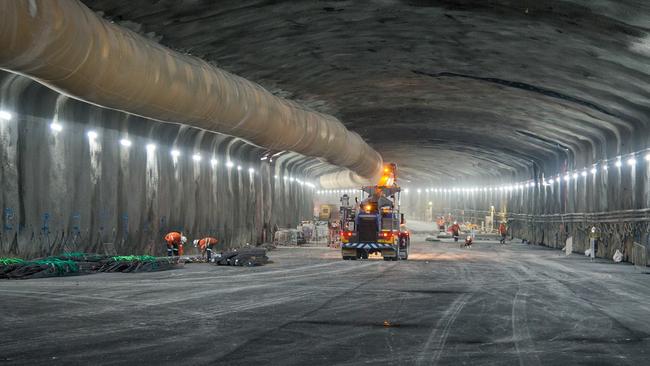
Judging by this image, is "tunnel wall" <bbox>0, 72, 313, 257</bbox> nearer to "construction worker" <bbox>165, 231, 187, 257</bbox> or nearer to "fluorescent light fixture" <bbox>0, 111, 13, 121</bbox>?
"fluorescent light fixture" <bbox>0, 111, 13, 121</bbox>

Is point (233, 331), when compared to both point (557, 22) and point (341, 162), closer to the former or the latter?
point (557, 22)

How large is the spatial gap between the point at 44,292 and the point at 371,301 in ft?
22.5

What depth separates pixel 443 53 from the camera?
2673 cm

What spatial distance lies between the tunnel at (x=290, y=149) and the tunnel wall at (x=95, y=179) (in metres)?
0.08

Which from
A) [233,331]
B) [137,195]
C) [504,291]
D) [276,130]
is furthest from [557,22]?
[137,195]

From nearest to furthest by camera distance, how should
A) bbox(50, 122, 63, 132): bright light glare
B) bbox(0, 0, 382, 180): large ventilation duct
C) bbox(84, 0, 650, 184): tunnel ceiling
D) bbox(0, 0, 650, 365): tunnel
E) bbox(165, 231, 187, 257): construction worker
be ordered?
bbox(0, 0, 650, 365): tunnel < bbox(0, 0, 382, 180): large ventilation duct < bbox(84, 0, 650, 184): tunnel ceiling < bbox(50, 122, 63, 132): bright light glare < bbox(165, 231, 187, 257): construction worker

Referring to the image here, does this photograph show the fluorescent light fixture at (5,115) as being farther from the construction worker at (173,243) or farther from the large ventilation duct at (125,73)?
the construction worker at (173,243)

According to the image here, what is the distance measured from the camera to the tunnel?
13164 millimetres

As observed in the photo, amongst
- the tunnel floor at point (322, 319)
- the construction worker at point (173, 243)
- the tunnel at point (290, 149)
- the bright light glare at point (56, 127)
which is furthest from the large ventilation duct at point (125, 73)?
the construction worker at point (173, 243)

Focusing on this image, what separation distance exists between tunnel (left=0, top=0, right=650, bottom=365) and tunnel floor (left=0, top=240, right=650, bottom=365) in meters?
0.08

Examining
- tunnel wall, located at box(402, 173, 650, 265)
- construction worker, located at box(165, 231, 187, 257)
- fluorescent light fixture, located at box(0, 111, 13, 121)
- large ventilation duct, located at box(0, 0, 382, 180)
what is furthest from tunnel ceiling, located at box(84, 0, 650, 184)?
construction worker, located at box(165, 231, 187, 257)

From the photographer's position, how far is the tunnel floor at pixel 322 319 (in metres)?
11.3

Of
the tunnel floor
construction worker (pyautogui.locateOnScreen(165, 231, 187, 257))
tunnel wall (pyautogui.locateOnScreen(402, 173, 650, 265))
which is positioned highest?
tunnel wall (pyautogui.locateOnScreen(402, 173, 650, 265))

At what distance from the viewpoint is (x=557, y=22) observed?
20.5m
